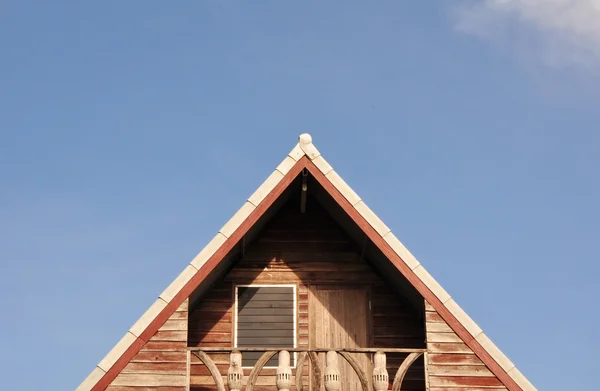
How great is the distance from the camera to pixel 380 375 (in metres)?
19.5

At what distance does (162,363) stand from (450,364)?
514 centimetres

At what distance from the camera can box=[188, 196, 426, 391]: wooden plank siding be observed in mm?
21500

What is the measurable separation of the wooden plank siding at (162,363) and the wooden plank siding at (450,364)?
4397 millimetres

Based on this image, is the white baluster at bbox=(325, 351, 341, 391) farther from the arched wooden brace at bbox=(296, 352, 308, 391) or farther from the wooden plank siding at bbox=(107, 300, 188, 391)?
the wooden plank siding at bbox=(107, 300, 188, 391)

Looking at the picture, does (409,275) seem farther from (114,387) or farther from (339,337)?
(114,387)

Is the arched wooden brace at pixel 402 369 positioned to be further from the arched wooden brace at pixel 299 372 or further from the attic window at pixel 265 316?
the attic window at pixel 265 316

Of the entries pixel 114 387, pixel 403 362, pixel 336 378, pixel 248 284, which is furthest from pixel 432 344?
pixel 114 387

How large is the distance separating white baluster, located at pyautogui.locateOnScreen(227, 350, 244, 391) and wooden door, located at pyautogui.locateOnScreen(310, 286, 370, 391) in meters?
2.80

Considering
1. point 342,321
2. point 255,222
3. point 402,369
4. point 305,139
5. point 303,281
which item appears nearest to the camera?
point 402,369

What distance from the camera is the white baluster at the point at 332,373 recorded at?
63.5ft

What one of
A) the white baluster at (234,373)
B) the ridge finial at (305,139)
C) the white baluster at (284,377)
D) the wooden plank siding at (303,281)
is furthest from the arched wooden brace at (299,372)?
the ridge finial at (305,139)

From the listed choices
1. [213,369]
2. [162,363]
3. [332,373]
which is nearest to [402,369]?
[332,373]

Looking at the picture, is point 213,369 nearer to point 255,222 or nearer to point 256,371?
point 256,371

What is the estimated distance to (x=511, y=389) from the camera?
19.5 metres
